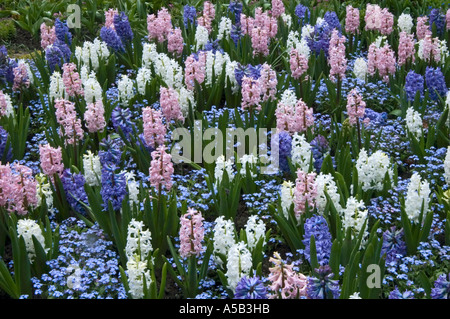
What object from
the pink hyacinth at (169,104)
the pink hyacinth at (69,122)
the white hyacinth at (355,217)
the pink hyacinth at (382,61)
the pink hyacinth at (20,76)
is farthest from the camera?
the pink hyacinth at (20,76)

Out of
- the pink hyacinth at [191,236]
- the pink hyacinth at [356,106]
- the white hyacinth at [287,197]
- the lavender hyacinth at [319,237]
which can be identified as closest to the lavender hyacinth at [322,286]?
the lavender hyacinth at [319,237]

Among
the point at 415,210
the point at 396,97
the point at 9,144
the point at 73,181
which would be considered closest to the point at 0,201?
the point at 73,181

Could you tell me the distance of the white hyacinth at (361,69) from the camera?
742cm

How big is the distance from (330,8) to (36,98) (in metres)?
4.68

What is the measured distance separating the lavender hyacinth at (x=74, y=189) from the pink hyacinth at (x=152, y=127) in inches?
24.0

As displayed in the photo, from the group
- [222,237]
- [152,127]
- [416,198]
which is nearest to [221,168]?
[152,127]

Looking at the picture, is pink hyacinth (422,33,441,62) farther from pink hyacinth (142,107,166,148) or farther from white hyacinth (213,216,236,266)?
white hyacinth (213,216,236,266)

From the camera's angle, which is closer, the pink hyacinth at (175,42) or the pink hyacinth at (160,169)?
the pink hyacinth at (160,169)

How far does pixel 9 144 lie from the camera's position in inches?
242

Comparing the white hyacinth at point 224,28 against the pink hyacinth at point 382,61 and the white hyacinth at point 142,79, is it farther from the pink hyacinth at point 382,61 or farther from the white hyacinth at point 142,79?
the pink hyacinth at point 382,61

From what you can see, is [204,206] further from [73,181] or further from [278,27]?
[278,27]

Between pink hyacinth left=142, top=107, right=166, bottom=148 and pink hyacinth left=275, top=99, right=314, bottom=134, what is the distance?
41.0 inches

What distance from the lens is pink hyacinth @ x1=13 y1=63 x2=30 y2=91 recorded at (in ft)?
24.4

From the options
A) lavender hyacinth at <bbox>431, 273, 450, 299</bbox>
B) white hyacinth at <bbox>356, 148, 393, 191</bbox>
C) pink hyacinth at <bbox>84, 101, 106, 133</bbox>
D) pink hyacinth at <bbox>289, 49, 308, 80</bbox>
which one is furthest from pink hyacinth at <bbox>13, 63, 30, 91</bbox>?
lavender hyacinth at <bbox>431, 273, 450, 299</bbox>
